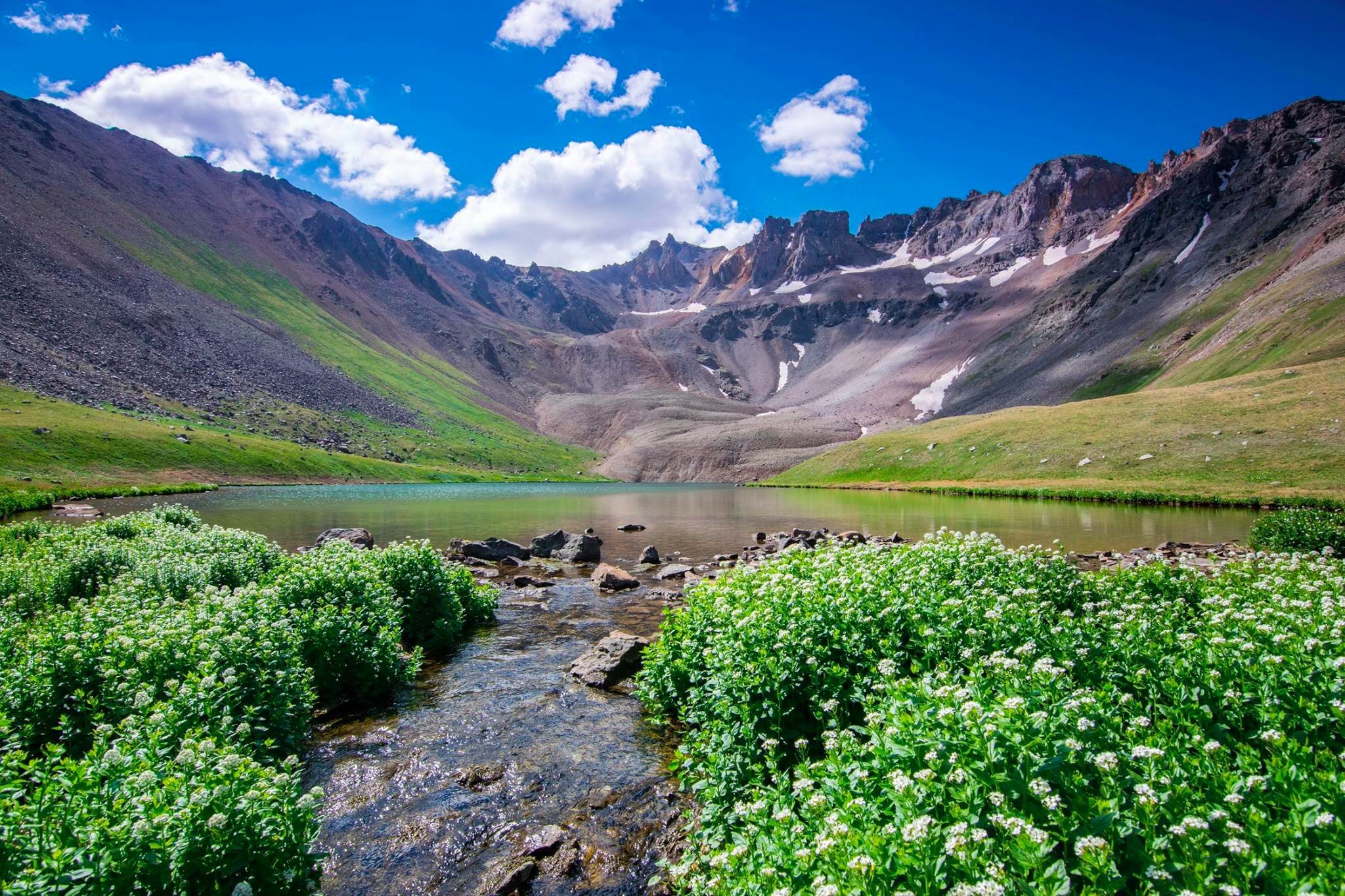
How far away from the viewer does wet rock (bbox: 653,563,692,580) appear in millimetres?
34028

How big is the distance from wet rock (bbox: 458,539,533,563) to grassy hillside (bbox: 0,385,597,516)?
4892cm

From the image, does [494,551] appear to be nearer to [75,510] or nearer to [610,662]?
[610,662]

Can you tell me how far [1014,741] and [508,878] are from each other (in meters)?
7.94

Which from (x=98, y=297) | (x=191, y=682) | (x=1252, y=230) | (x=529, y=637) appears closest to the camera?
(x=191, y=682)

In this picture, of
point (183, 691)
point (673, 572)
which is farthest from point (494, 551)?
point (183, 691)

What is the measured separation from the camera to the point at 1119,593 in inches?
559

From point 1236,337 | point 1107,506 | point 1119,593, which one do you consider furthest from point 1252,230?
point 1119,593

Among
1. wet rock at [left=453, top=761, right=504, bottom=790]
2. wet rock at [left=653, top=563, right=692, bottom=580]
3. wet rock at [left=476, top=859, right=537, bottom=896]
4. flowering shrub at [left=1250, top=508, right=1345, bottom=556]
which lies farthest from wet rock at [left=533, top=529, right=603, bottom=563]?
flowering shrub at [left=1250, top=508, right=1345, bottom=556]

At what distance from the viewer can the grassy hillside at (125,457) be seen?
80000 mm

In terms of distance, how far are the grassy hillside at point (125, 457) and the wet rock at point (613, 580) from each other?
2364 inches

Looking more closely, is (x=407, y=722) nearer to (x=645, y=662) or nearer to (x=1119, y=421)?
(x=645, y=662)

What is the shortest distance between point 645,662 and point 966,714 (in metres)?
10.2

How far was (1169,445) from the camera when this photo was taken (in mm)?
83375

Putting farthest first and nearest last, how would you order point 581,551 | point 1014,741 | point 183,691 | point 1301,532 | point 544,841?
point 581,551, point 1301,532, point 544,841, point 183,691, point 1014,741
